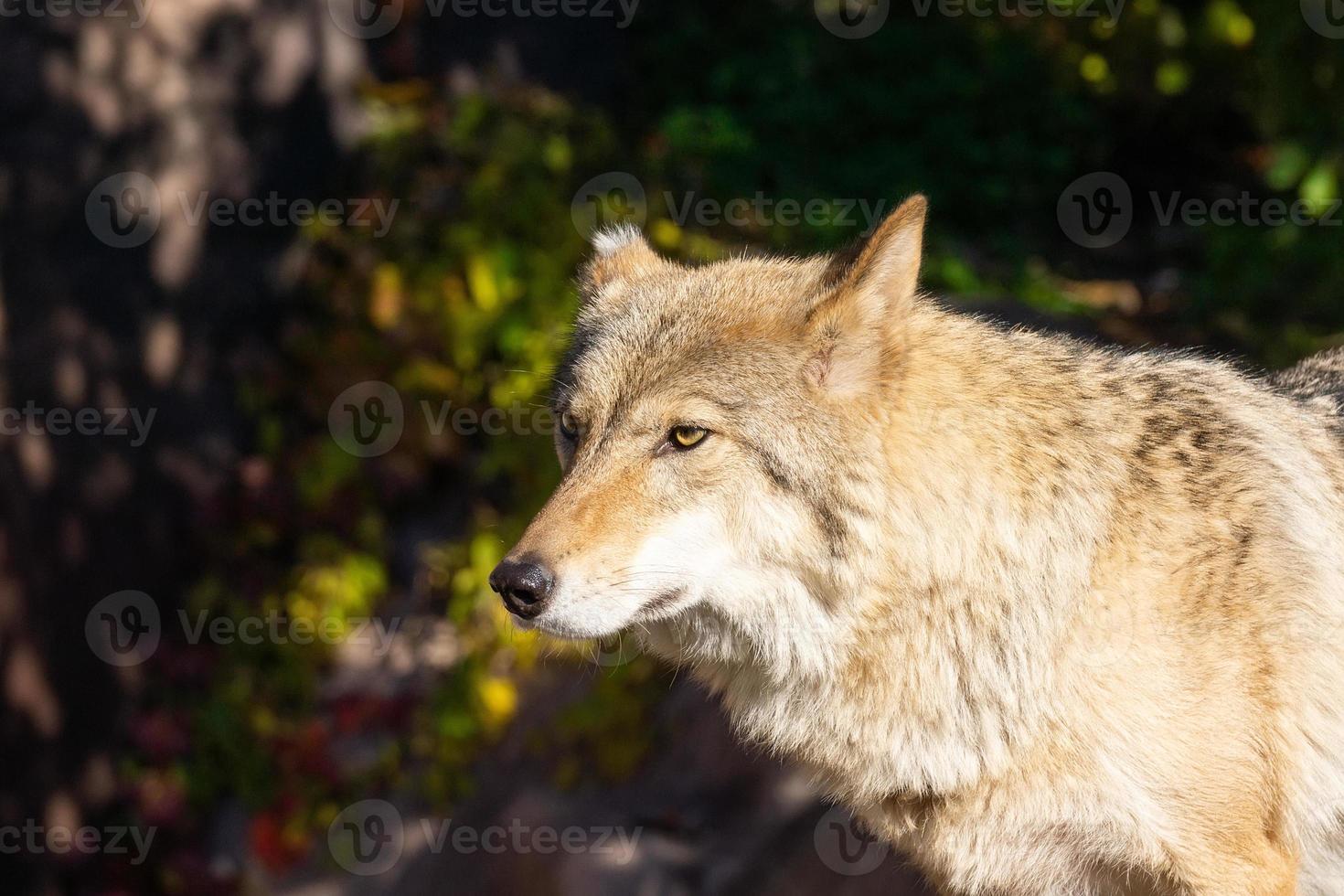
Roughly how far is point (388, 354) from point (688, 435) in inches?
185

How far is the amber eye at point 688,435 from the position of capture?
Answer: 10.1 feet

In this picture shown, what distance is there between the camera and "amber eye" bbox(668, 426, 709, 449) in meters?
3.07

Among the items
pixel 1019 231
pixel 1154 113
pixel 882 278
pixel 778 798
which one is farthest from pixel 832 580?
pixel 1154 113

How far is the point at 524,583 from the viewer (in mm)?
2900

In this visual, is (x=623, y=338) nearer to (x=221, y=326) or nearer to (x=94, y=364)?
(x=94, y=364)

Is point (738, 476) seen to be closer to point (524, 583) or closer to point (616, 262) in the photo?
point (524, 583)

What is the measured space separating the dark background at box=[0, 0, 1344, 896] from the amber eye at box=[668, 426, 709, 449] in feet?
5.86

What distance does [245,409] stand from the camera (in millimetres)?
7355

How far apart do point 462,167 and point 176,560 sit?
3001 millimetres

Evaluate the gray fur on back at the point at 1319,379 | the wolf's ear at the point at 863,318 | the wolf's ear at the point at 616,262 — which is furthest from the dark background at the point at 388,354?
the gray fur on back at the point at 1319,379

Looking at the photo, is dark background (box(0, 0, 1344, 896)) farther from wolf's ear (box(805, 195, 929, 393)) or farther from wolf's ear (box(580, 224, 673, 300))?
wolf's ear (box(805, 195, 929, 393))

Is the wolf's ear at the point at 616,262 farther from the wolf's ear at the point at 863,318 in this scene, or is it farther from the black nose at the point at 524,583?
the black nose at the point at 524,583

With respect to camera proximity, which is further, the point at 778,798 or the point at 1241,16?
the point at 1241,16

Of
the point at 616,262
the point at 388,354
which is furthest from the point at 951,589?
the point at 388,354
